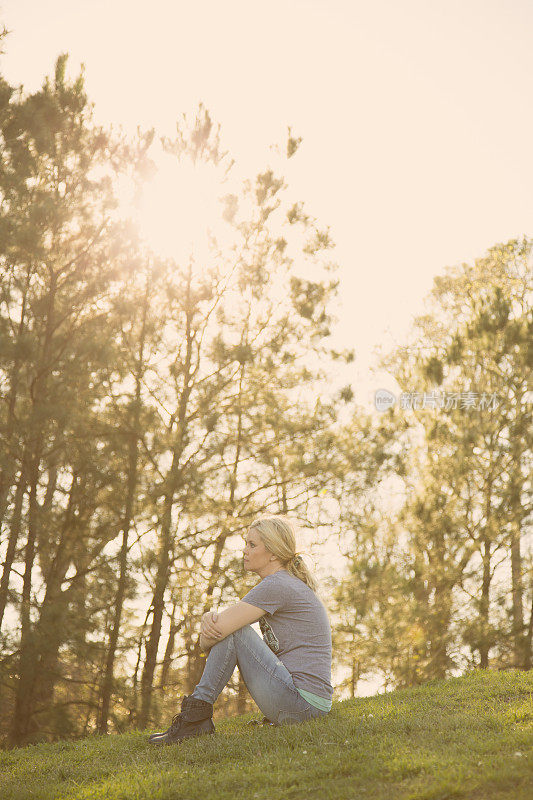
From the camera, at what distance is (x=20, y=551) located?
10.3 m

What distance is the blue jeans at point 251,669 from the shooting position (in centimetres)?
422

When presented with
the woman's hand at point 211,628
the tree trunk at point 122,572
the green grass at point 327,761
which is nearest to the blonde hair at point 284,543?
the woman's hand at point 211,628

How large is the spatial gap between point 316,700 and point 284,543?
902 mm

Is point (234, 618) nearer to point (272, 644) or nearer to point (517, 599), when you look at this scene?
point (272, 644)

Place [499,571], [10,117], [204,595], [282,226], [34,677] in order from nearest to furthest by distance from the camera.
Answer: [34,677]
[10,117]
[204,595]
[499,571]
[282,226]

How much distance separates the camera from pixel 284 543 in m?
4.43

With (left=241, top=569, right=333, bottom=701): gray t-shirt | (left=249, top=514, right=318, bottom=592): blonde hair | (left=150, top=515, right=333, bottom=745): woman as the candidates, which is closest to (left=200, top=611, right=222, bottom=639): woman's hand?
(left=150, top=515, right=333, bottom=745): woman

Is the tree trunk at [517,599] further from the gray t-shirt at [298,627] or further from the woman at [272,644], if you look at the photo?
the gray t-shirt at [298,627]

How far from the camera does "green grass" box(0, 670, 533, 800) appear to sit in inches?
125

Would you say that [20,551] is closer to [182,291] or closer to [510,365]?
[182,291]

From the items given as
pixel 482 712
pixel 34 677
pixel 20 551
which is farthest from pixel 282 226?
pixel 482 712

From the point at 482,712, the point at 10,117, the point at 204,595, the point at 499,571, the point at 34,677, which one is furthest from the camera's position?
the point at 499,571

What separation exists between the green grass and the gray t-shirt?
261 millimetres

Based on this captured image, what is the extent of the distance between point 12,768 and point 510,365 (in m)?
10.1
